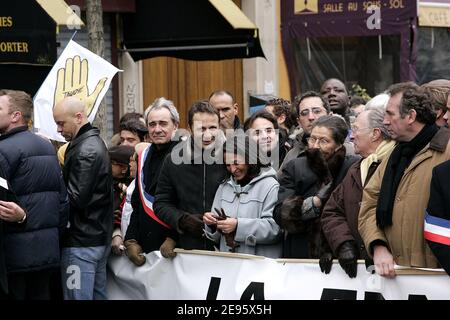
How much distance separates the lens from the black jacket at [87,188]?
7.93m

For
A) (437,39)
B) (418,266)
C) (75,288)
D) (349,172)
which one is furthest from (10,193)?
(437,39)

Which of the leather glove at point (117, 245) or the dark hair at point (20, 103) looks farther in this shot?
the leather glove at point (117, 245)

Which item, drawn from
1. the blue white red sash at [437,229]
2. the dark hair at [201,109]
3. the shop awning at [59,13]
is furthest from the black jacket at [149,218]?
the shop awning at [59,13]

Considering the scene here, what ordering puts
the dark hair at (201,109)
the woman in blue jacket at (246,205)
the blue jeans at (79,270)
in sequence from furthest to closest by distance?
the blue jeans at (79,270) → the dark hair at (201,109) → the woman in blue jacket at (246,205)

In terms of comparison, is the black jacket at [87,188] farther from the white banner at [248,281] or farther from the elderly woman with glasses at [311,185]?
the elderly woman with glasses at [311,185]

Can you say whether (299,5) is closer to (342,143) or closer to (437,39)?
(437,39)

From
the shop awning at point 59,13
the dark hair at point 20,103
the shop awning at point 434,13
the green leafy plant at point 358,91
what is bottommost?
the dark hair at point 20,103

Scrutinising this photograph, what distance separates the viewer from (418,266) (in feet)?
20.6

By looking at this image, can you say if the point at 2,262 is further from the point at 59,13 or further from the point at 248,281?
the point at 59,13

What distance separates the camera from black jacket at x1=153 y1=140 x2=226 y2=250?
774cm

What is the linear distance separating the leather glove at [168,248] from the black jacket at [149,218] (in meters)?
0.10

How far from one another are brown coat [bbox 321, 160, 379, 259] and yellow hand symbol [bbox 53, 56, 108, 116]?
3.02 metres

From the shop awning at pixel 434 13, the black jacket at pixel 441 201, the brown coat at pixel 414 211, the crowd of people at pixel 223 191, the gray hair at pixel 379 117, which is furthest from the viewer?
the shop awning at pixel 434 13
